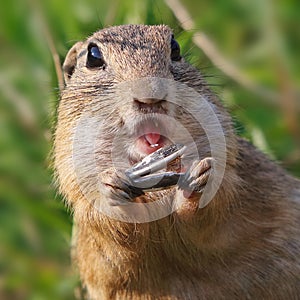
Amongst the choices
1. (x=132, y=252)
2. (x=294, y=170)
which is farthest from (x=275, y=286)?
(x=294, y=170)

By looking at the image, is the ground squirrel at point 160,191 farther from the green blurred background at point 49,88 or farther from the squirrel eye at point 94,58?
the green blurred background at point 49,88

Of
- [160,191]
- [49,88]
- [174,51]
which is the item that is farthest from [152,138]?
[49,88]

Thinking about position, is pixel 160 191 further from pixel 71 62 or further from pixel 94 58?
pixel 71 62

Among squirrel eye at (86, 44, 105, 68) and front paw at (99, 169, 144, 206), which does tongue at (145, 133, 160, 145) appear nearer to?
front paw at (99, 169, 144, 206)

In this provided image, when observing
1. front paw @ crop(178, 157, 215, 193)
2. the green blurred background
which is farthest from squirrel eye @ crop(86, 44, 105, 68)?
the green blurred background

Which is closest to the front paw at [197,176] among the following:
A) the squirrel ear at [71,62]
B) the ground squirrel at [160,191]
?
the ground squirrel at [160,191]
